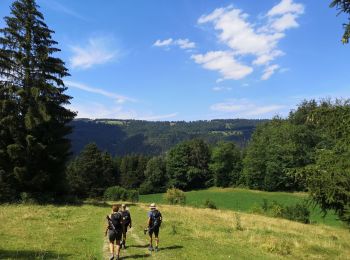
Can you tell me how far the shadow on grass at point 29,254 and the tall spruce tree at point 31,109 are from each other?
20.8 metres

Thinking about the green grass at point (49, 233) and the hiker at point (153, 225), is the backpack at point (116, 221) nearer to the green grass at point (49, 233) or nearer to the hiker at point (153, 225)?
the green grass at point (49, 233)

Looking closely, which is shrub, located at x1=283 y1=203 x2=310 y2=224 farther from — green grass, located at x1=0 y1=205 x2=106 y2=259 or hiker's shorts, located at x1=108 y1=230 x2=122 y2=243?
hiker's shorts, located at x1=108 y1=230 x2=122 y2=243

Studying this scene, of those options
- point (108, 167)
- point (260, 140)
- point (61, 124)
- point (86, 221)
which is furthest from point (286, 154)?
point (86, 221)

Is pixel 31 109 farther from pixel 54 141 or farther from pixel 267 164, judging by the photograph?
pixel 267 164

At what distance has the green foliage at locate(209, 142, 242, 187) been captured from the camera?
360 feet

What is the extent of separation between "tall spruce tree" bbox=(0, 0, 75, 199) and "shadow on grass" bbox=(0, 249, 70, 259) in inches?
820

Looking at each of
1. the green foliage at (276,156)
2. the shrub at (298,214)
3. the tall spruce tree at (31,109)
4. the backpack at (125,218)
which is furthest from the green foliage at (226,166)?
the backpack at (125,218)

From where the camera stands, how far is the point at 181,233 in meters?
23.2

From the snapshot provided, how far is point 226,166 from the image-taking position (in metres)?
110

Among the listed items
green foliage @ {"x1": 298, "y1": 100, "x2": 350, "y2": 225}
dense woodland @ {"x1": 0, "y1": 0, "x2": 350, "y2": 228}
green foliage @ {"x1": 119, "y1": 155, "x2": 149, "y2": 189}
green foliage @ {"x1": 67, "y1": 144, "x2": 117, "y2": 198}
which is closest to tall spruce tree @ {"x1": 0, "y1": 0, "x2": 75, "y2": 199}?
dense woodland @ {"x1": 0, "y1": 0, "x2": 350, "y2": 228}

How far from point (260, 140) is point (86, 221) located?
77007 mm

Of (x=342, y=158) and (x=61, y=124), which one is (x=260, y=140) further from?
(x=342, y=158)

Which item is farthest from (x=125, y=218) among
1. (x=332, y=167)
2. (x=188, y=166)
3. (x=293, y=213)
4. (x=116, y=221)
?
(x=188, y=166)

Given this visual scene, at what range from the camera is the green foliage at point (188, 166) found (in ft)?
384
